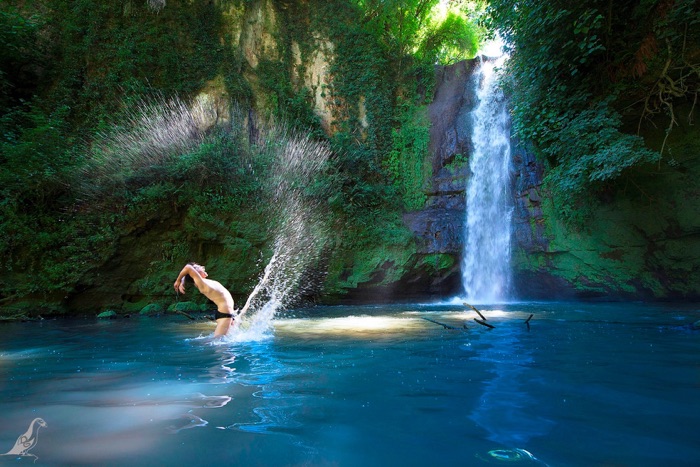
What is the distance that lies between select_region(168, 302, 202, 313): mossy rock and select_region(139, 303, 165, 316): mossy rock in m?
0.26

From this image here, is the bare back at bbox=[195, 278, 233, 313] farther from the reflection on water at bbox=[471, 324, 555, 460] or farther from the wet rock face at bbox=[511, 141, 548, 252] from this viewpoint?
the wet rock face at bbox=[511, 141, 548, 252]

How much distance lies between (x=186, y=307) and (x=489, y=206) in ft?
34.3

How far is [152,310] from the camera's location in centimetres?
1105

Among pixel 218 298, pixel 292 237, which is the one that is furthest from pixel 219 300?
pixel 292 237

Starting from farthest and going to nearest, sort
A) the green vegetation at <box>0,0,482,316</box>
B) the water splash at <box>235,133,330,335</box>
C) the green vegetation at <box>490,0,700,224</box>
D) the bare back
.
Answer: the water splash at <box>235,133,330,335</box>
the green vegetation at <box>0,0,482,316</box>
the green vegetation at <box>490,0,700,224</box>
the bare back

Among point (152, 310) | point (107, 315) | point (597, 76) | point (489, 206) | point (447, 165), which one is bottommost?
point (107, 315)

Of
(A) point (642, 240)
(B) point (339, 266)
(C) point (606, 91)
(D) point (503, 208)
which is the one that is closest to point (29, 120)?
(B) point (339, 266)

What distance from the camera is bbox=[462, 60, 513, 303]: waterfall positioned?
534 inches

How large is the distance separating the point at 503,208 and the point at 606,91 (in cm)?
468

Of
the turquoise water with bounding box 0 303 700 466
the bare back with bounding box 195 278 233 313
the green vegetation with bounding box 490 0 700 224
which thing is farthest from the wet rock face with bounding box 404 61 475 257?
the bare back with bounding box 195 278 233 313

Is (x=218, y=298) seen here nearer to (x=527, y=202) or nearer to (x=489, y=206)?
(x=489, y=206)

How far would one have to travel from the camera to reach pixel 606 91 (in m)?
10.5

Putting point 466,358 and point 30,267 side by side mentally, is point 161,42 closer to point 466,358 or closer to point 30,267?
point 30,267

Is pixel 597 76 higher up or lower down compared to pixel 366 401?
higher up
